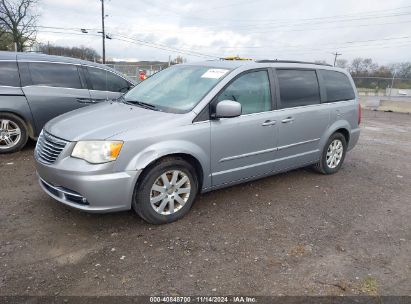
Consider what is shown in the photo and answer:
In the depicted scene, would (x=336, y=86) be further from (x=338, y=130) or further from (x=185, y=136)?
(x=185, y=136)

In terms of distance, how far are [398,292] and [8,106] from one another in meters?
6.11

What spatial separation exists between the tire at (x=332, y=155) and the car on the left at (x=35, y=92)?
415cm

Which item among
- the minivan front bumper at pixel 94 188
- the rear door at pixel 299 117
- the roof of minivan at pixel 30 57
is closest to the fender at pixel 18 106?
the roof of minivan at pixel 30 57

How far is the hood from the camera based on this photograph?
353 cm

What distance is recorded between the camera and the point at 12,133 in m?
6.24

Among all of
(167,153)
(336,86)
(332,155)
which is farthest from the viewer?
(332,155)

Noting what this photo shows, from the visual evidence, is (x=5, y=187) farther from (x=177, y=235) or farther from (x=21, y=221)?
(x=177, y=235)

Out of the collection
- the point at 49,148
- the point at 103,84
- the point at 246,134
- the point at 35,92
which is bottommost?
the point at 49,148

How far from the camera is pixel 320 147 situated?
5465mm

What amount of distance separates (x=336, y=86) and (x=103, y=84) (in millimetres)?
4290

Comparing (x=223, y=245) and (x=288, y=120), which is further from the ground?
(x=288, y=120)

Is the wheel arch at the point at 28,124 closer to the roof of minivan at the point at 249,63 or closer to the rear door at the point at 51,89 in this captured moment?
the rear door at the point at 51,89

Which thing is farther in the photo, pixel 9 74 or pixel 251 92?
pixel 9 74

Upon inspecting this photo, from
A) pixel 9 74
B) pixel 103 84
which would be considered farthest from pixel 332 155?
pixel 9 74
